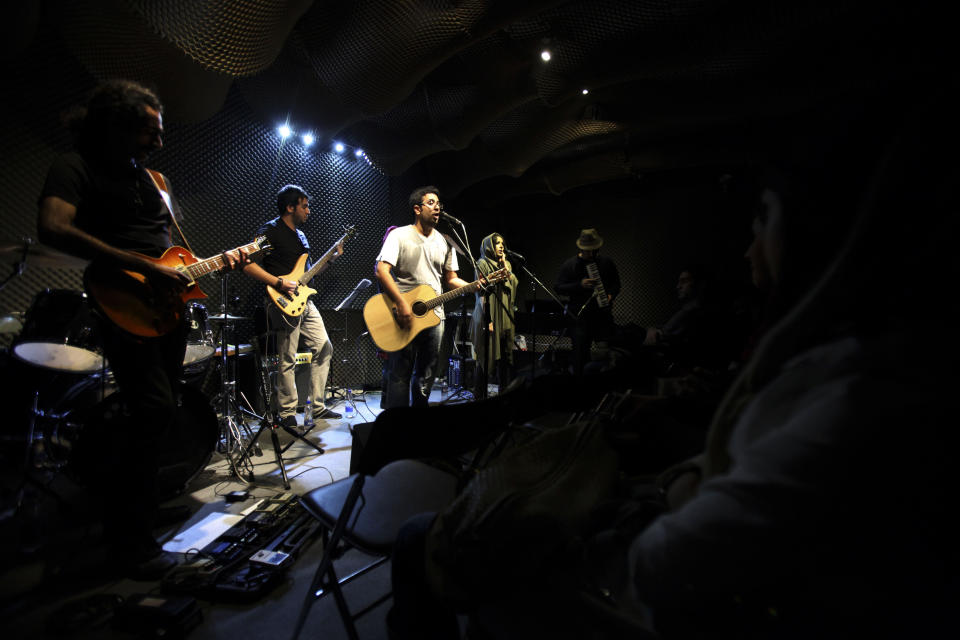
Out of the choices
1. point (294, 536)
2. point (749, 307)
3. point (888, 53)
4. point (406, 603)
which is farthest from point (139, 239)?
point (888, 53)

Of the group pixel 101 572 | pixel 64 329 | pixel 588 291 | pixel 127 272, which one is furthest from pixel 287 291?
pixel 588 291

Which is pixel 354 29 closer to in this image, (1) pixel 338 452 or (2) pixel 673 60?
(2) pixel 673 60

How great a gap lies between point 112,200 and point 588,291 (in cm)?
499

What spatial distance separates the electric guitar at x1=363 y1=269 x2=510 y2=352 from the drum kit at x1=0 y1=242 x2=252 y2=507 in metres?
1.20

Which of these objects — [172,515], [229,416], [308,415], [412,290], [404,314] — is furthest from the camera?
[308,415]

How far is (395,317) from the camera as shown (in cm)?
377

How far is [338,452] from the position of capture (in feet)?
11.3

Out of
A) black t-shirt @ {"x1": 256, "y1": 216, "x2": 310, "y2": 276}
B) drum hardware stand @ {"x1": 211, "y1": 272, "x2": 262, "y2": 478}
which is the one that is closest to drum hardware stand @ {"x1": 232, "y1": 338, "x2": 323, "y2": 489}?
drum hardware stand @ {"x1": 211, "y1": 272, "x2": 262, "y2": 478}

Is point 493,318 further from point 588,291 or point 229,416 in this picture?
point 229,416

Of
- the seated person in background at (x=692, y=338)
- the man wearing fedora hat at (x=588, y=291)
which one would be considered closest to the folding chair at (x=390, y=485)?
the seated person in background at (x=692, y=338)

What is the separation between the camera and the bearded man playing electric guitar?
181 centimetres

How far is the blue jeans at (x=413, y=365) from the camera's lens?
3811 mm

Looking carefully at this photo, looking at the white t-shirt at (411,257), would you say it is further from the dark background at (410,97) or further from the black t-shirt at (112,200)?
the black t-shirt at (112,200)

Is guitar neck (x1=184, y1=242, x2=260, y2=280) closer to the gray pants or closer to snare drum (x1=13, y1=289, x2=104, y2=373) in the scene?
snare drum (x1=13, y1=289, x2=104, y2=373)
